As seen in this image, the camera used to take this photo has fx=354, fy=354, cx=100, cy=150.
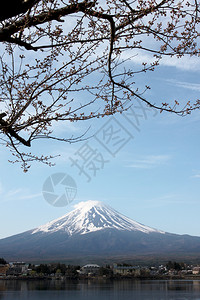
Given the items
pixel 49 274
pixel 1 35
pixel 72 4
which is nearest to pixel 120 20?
pixel 72 4

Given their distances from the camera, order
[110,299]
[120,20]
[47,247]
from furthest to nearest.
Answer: [47,247], [110,299], [120,20]

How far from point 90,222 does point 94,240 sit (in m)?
13.8

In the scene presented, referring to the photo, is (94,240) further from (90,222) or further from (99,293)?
(99,293)

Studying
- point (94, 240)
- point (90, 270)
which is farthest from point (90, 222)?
point (90, 270)

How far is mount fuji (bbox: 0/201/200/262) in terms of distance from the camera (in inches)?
3716

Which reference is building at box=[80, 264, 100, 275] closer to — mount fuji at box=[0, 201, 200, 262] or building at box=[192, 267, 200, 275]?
building at box=[192, 267, 200, 275]

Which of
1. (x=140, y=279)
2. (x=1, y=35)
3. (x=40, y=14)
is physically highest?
(x=40, y=14)

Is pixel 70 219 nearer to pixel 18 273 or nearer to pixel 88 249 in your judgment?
pixel 88 249

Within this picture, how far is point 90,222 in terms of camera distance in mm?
125750

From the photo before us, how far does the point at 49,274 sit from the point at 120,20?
57.8m

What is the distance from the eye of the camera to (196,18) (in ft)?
8.71

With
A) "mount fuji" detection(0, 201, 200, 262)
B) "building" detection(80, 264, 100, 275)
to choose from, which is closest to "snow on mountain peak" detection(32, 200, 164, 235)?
"mount fuji" detection(0, 201, 200, 262)

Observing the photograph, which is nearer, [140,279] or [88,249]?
[140,279]

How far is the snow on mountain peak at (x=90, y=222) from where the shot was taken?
120688 millimetres
